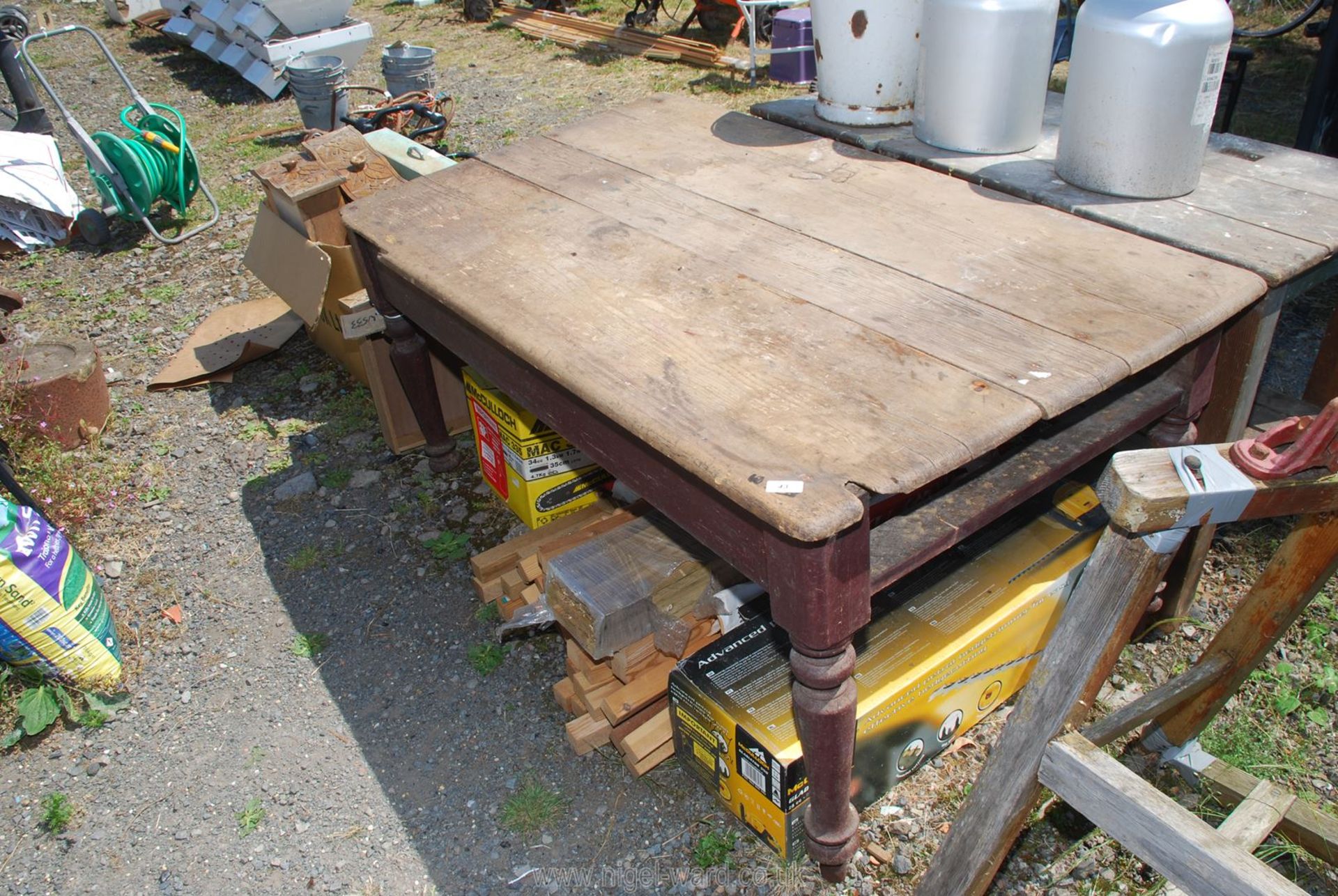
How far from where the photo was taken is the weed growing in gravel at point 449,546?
296 centimetres

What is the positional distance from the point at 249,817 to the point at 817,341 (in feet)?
5.60

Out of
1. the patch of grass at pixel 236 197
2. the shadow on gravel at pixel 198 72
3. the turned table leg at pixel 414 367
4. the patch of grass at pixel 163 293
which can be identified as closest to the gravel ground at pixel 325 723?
the turned table leg at pixel 414 367

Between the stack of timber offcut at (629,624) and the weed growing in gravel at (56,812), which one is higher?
the stack of timber offcut at (629,624)

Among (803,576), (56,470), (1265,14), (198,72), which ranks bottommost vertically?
(56,470)

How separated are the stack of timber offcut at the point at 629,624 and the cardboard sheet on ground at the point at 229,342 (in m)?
2.10

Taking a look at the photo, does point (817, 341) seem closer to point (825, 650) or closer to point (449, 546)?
point (825, 650)

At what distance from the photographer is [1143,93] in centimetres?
201

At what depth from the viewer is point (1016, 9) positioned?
7.16 ft

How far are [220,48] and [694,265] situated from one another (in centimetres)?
747

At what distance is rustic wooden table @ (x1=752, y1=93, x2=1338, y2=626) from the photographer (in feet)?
6.47

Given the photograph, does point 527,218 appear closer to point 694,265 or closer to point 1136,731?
point 694,265

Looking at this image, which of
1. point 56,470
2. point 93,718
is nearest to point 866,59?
point 93,718

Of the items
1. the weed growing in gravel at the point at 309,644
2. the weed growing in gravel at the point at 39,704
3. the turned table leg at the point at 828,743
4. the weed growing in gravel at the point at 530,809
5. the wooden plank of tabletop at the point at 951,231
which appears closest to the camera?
the turned table leg at the point at 828,743

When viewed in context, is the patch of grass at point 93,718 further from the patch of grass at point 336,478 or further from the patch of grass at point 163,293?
the patch of grass at point 163,293
